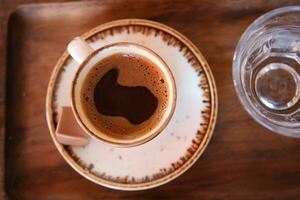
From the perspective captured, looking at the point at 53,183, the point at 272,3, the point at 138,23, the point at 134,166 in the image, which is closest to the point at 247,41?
the point at 272,3

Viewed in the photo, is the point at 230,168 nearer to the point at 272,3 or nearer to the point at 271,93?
the point at 271,93

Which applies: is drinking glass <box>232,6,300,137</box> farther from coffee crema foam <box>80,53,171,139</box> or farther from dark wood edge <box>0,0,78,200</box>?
dark wood edge <box>0,0,78,200</box>

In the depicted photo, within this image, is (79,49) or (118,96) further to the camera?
(118,96)

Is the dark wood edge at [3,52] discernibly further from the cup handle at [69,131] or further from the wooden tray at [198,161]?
the cup handle at [69,131]

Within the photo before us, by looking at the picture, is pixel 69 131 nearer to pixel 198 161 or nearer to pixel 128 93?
pixel 128 93

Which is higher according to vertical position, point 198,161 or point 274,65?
point 274,65

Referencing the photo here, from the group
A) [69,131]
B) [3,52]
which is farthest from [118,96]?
[3,52]

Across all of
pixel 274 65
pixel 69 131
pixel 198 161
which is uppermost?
pixel 274 65
